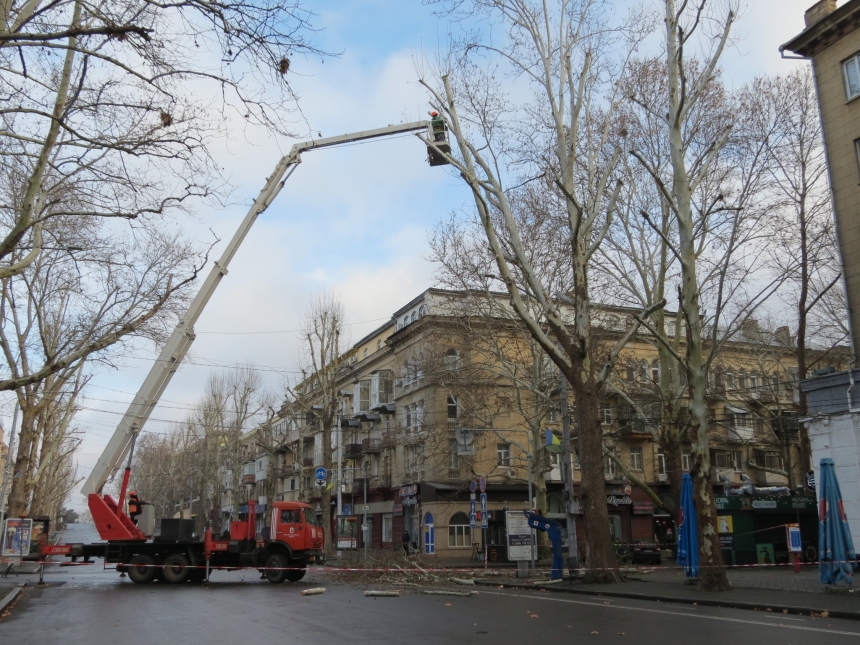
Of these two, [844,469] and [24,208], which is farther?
[844,469]

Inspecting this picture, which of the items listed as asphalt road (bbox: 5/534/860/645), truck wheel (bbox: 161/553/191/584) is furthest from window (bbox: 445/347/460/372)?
asphalt road (bbox: 5/534/860/645)

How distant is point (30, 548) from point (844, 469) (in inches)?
1053

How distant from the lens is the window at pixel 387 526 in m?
48.5

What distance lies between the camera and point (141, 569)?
22078 mm

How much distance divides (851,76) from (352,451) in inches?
1573

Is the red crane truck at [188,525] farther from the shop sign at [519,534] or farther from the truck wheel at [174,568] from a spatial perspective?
the shop sign at [519,534]

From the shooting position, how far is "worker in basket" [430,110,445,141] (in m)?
19.3

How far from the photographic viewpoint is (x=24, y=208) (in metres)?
10.6

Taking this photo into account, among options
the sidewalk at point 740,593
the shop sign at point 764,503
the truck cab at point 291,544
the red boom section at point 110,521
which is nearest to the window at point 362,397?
the truck cab at point 291,544

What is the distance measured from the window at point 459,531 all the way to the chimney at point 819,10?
98.1 feet

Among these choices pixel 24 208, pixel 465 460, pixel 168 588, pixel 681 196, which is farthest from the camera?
pixel 465 460

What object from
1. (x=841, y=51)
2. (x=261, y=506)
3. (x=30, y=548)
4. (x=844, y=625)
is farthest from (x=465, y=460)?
(x=261, y=506)

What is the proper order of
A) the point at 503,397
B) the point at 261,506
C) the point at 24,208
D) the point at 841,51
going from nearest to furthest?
the point at 24,208 < the point at 841,51 < the point at 503,397 < the point at 261,506

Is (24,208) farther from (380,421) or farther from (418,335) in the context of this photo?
(380,421)
